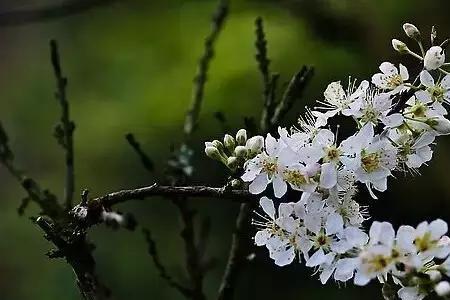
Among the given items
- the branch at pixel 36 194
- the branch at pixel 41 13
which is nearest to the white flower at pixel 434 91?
the branch at pixel 36 194

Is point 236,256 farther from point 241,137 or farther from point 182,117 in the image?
point 182,117

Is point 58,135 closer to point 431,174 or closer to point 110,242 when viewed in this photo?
point 110,242

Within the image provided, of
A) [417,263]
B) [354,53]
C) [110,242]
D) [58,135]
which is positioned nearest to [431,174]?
[354,53]

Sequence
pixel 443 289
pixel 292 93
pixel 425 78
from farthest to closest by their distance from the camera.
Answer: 1. pixel 292 93
2. pixel 425 78
3. pixel 443 289

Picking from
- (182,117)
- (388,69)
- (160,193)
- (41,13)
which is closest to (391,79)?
(388,69)

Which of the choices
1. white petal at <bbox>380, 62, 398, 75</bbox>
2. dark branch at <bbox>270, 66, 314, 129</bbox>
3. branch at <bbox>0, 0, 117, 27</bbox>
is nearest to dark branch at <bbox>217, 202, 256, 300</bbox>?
dark branch at <bbox>270, 66, 314, 129</bbox>

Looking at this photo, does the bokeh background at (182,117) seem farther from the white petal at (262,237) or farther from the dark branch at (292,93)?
the white petal at (262,237)
